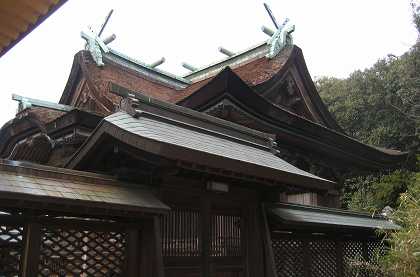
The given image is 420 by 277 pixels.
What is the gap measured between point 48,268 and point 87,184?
99cm

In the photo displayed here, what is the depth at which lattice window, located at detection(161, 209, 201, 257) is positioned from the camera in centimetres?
577

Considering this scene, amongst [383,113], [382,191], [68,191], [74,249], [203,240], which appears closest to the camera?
[68,191]

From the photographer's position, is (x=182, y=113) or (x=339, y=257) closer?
(x=182, y=113)

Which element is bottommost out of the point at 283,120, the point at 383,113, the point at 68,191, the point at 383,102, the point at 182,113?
the point at 68,191

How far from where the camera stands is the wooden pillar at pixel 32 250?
4.23m

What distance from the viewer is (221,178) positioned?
6410 millimetres

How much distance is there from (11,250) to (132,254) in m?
1.37

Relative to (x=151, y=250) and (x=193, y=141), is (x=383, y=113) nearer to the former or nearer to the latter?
(x=193, y=141)

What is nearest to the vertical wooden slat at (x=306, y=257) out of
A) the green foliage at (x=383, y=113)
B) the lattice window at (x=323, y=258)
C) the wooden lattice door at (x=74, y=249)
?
the lattice window at (x=323, y=258)

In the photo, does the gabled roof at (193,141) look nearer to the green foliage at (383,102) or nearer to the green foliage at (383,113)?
the green foliage at (383,113)

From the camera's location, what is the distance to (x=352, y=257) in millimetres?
9391

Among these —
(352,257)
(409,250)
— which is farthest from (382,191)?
(409,250)

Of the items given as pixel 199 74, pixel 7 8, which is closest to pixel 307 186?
pixel 7 8

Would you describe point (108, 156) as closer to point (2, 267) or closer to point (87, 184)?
point (87, 184)
